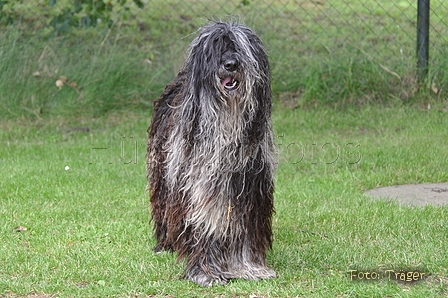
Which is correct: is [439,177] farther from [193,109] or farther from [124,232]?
[193,109]

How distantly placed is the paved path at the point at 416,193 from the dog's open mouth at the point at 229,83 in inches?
102

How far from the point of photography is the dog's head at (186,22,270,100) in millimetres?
4508

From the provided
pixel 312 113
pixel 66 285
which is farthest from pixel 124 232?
pixel 312 113

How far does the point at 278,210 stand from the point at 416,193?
1.19 m

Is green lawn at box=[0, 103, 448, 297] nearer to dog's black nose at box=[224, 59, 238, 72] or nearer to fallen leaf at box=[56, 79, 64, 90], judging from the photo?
fallen leaf at box=[56, 79, 64, 90]

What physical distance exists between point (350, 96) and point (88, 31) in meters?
3.32

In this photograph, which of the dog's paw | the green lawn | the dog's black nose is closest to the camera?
the dog's black nose

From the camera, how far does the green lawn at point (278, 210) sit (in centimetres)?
493

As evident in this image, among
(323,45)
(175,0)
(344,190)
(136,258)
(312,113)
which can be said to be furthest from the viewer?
(175,0)

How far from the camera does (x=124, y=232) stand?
5.99 metres

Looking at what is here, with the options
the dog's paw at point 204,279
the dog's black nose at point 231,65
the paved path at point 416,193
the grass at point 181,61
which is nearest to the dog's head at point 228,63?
the dog's black nose at point 231,65

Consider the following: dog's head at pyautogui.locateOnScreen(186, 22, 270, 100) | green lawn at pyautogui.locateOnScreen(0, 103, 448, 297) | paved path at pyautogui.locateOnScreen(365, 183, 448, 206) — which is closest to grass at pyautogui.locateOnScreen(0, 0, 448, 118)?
green lawn at pyautogui.locateOnScreen(0, 103, 448, 297)

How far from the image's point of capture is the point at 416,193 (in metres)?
6.93

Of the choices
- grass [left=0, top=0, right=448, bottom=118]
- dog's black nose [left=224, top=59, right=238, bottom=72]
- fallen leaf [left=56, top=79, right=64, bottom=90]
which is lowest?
fallen leaf [left=56, top=79, right=64, bottom=90]
